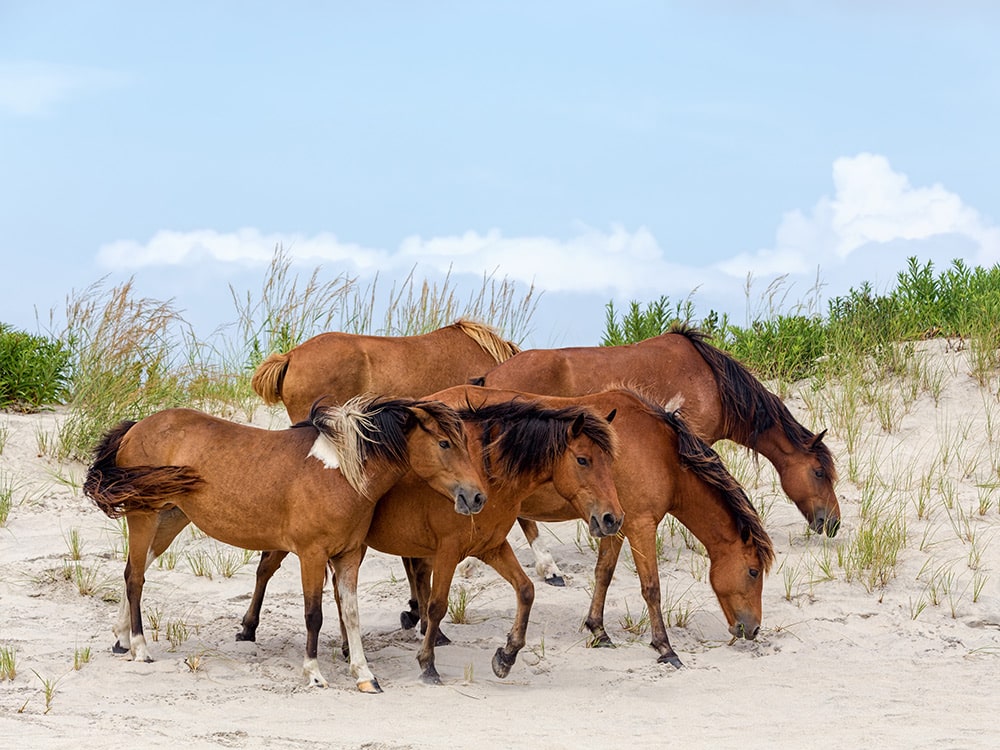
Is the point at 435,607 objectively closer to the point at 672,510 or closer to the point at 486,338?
the point at 672,510

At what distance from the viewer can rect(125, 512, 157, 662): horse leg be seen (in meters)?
7.06

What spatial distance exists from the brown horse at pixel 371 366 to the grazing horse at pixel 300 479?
194cm

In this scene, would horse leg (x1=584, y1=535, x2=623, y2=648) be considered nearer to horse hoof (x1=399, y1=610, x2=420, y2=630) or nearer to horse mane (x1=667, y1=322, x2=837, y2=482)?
horse hoof (x1=399, y1=610, x2=420, y2=630)

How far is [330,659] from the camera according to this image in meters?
7.32

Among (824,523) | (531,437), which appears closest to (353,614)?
(531,437)

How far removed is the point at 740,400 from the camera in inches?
351

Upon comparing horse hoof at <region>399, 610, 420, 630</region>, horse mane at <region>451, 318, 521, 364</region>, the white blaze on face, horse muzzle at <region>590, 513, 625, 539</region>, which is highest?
horse mane at <region>451, 318, 521, 364</region>

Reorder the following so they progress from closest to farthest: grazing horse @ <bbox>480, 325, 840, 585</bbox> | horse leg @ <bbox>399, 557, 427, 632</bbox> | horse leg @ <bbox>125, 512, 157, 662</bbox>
A: horse leg @ <bbox>125, 512, 157, 662</bbox>
horse leg @ <bbox>399, 557, 427, 632</bbox>
grazing horse @ <bbox>480, 325, 840, 585</bbox>

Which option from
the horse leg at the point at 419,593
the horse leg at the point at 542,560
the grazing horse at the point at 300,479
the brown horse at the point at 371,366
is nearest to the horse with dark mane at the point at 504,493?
the grazing horse at the point at 300,479

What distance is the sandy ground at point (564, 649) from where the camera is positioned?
6.09 m

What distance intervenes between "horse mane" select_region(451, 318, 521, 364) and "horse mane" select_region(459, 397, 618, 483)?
296 cm

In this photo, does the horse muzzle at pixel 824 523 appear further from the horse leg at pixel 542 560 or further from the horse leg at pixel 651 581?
the horse leg at pixel 651 581

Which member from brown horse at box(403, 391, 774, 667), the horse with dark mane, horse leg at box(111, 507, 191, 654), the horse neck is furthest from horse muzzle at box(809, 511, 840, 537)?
horse leg at box(111, 507, 191, 654)

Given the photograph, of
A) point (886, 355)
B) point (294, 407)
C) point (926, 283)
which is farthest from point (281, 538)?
point (926, 283)
